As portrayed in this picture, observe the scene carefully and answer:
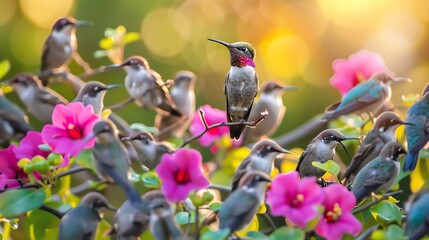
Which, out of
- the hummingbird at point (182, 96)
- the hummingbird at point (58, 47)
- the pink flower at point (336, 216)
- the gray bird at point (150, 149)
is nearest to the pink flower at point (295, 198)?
the pink flower at point (336, 216)

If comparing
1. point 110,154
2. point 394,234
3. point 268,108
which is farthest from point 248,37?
point 394,234

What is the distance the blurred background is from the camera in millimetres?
9547

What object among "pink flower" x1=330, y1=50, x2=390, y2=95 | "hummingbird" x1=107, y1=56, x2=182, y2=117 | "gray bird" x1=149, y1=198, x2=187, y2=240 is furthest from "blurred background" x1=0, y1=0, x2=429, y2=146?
"gray bird" x1=149, y1=198, x2=187, y2=240

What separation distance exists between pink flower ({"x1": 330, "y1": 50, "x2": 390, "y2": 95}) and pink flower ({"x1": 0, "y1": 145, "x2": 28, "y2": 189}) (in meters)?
1.64

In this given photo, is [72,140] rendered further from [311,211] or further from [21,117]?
[21,117]

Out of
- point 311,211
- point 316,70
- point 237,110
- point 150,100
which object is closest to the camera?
point 311,211

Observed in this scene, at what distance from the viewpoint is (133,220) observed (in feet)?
8.49

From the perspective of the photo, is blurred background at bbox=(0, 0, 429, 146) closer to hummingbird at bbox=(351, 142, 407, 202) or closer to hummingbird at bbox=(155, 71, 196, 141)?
hummingbird at bbox=(155, 71, 196, 141)

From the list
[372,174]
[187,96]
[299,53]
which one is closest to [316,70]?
[299,53]

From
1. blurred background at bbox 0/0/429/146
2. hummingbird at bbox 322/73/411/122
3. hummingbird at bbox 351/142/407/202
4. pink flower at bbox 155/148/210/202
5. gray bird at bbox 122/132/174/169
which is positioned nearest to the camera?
pink flower at bbox 155/148/210/202

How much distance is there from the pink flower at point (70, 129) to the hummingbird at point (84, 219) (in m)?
0.17

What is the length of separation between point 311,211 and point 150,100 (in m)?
1.96

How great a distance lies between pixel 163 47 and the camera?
34.2 ft

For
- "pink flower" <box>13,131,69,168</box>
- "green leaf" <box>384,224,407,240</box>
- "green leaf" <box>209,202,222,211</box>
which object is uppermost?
"green leaf" <box>384,224,407,240</box>
